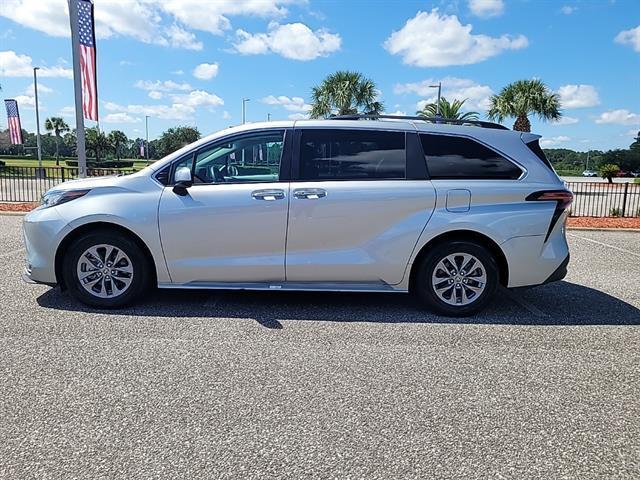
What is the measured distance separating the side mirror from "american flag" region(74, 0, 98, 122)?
8.49 meters

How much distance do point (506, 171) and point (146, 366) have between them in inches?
142

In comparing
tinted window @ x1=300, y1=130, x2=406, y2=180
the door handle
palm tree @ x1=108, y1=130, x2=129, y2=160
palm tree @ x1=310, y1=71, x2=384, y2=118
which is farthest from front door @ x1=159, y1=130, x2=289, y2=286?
palm tree @ x1=108, y1=130, x2=129, y2=160

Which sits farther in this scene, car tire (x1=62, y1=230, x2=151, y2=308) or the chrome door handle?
car tire (x1=62, y1=230, x2=151, y2=308)

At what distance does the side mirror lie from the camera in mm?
4625

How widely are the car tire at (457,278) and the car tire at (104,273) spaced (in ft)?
8.81

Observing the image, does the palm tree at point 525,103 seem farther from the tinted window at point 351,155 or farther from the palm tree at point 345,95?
the tinted window at point 351,155

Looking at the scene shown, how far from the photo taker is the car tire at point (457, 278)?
15.5 ft

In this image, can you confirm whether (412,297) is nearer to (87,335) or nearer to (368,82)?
(87,335)

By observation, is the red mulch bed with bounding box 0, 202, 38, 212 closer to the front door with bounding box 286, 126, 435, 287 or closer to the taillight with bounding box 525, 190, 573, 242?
the front door with bounding box 286, 126, 435, 287

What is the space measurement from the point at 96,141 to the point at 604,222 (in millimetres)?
73585

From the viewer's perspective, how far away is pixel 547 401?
3182 mm

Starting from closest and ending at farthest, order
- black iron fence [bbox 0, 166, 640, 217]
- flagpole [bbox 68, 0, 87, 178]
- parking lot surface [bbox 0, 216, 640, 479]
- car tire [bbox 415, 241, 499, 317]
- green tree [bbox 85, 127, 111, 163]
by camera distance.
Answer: parking lot surface [bbox 0, 216, 640, 479], car tire [bbox 415, 241, 499, 317], flagpole [bbox 68, 0, 87, 178], black iron fence [bbox 0, 166, 640, 217], green tree [bbox 85, 127, 111, 163]

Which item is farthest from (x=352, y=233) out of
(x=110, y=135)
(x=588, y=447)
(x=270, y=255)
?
(x=110, y=135)

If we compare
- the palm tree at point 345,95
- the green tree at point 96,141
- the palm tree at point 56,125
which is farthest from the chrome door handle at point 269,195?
the palm tree at point 56,125
